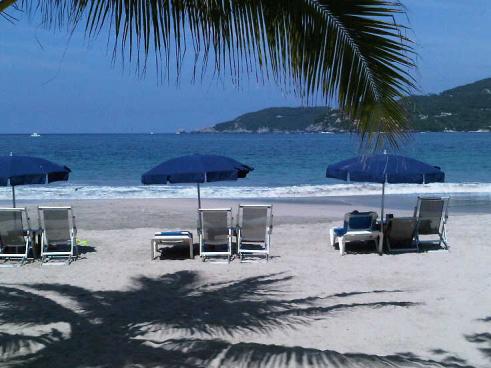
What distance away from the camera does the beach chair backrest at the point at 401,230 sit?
28.2ft

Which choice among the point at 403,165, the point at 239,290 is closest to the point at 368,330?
the point at 239,290

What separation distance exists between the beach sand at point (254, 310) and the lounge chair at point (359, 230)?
26cm

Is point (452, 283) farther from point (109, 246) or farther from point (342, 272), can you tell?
point (109, 246)

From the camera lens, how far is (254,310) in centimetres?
572

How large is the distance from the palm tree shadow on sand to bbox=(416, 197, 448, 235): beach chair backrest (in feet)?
8.42

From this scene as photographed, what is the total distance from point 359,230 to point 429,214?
1.06 m

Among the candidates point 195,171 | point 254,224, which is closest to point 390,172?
point 254,224

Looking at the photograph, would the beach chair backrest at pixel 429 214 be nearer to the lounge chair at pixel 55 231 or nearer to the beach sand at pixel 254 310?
the beach sand at pixel 254 310

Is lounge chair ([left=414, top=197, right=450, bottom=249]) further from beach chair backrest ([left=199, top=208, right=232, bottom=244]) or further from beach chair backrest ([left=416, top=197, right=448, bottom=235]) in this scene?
beach chair backrest ([left=199, top=208, right=232, bottom=244])

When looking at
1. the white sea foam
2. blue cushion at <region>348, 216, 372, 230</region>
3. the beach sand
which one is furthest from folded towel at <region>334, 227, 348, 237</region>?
the white sea foam

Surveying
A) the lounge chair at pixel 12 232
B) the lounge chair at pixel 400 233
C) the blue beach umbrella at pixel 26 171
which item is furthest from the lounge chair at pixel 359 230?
the lounge chair at pixel 12 232

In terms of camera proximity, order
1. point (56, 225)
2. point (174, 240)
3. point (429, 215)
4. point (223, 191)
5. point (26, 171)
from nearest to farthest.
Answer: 1. point (56, 225)
2. point (174, 240)
3. point (26, 171)
4. point (429, 215)
5. point (223, 191)

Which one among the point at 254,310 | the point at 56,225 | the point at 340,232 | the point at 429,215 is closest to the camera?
the point at 254,310

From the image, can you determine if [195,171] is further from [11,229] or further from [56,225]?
[11,229]
